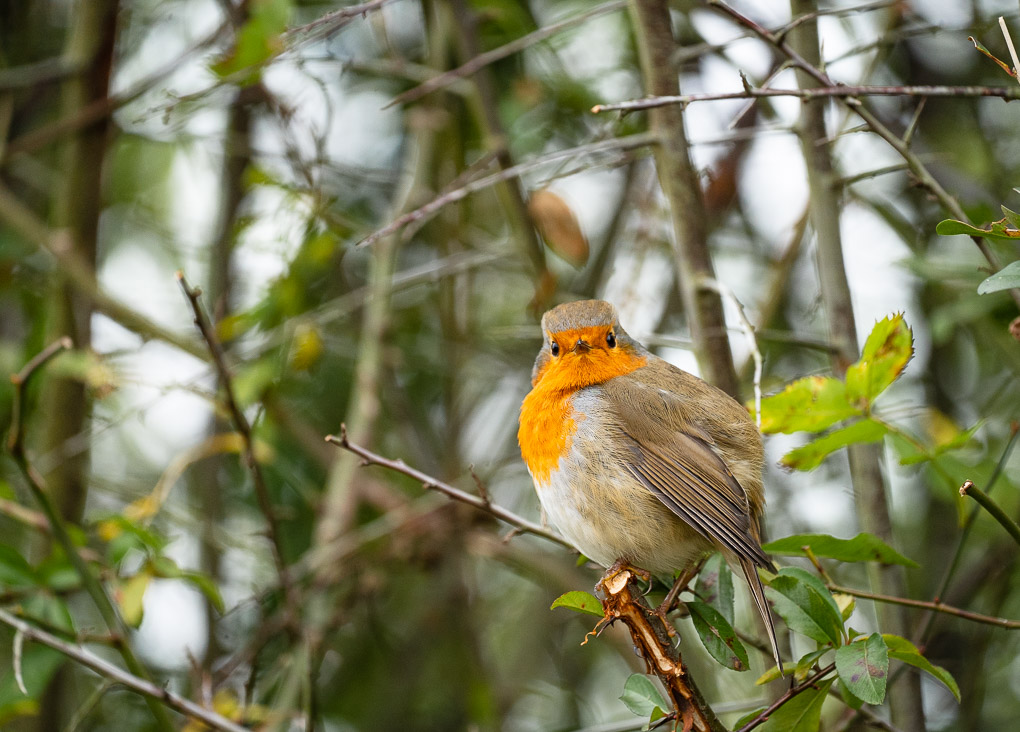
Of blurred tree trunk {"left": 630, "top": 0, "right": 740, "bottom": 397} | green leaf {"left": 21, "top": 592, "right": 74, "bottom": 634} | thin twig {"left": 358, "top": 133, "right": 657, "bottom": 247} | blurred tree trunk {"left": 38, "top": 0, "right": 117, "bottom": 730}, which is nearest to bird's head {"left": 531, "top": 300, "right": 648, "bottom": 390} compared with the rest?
blurred tree trunk {"left": 630, "top": 0, "right": 740, "bottom": 397}

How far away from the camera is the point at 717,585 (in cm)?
231

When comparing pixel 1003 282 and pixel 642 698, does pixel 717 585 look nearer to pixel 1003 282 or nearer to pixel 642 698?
pixel 642 698

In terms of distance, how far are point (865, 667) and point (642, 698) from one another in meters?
0.40

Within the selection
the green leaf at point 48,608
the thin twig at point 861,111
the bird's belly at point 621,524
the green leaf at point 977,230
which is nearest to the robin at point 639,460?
the bird's belly at point 621,524

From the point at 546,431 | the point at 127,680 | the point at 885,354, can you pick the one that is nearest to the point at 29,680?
the point at 127,680

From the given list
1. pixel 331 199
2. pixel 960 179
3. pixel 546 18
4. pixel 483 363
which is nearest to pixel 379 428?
pixel 483 363

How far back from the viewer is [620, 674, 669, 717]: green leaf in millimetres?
1793

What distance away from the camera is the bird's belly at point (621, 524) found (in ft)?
7.85

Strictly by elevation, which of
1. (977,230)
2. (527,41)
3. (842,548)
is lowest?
(842,548)

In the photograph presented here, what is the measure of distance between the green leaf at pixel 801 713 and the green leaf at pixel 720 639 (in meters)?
0.10

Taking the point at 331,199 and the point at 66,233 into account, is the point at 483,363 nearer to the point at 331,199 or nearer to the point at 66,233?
the point at 331,199

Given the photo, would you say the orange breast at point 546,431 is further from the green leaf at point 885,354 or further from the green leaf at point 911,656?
the green leaf at point 911,656

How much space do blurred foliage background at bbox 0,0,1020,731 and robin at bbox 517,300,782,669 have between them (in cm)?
28

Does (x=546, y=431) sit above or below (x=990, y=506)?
above
